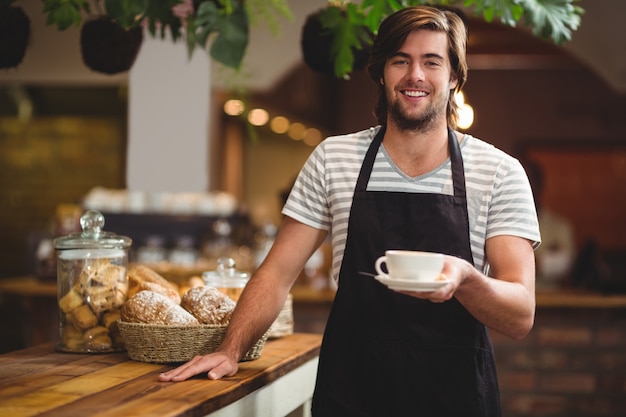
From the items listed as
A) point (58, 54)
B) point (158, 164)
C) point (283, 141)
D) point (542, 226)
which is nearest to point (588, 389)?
point (542, 226)

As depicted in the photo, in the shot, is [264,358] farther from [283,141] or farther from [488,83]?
[283,141]

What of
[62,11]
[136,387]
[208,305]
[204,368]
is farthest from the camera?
[62,11]

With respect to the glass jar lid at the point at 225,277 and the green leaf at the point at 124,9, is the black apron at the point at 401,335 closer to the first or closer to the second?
the glass jar lid at the point at 225,277

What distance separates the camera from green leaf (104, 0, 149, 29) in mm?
2316

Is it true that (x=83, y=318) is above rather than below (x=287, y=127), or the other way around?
below

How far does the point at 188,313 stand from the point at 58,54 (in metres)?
6.04

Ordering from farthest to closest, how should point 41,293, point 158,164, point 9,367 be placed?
point 158,164 → point 41,293 → point 9,367

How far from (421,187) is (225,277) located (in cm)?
74

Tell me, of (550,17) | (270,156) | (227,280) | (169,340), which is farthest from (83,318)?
(270,156)

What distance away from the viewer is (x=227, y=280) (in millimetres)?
2596

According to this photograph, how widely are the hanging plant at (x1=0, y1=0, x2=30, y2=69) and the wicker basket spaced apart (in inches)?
30.5

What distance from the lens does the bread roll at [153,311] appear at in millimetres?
2172

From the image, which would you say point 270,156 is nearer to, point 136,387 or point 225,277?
point 225,277

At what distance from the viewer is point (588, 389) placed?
4957 millimetres
